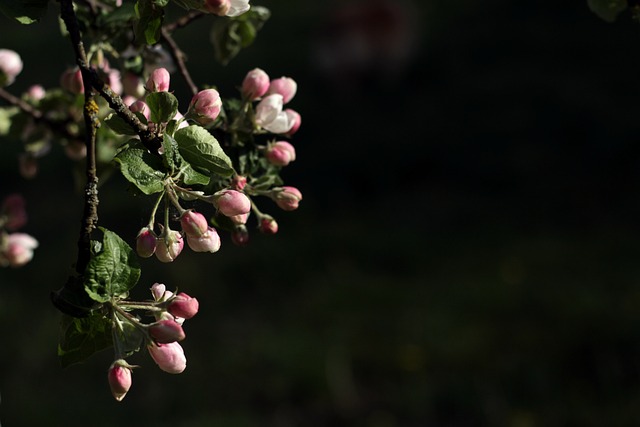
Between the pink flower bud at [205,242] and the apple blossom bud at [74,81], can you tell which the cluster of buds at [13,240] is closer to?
the apple blossom bud at [74,81]

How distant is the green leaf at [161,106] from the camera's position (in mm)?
561

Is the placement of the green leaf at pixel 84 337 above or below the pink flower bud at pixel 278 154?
below

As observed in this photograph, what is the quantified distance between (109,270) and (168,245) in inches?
2.0

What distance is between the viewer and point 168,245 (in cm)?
58

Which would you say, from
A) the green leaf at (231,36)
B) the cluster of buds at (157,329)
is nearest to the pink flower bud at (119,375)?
the cluster of buds at (157,329)

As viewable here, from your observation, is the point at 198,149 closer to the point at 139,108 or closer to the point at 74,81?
the point at 139,108

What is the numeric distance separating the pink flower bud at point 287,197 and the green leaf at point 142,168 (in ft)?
0.44

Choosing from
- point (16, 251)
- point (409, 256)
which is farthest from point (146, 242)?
point (409, 256)

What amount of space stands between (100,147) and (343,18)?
470 cm

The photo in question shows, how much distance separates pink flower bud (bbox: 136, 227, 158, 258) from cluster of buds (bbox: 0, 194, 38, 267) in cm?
38

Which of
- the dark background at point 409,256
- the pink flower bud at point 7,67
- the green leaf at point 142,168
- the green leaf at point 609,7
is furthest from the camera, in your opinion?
the dark background at point 409,256

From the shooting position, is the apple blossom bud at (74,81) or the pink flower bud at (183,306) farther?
the apple blossom bud at (74,81)

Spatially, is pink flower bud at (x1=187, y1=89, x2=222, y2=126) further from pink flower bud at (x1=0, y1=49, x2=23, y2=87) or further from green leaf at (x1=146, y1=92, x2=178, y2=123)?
pink flower bud at (x1=0, y1=49, x2=23, y2=87)

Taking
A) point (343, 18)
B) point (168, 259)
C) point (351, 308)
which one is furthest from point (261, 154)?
point (343, 18)
